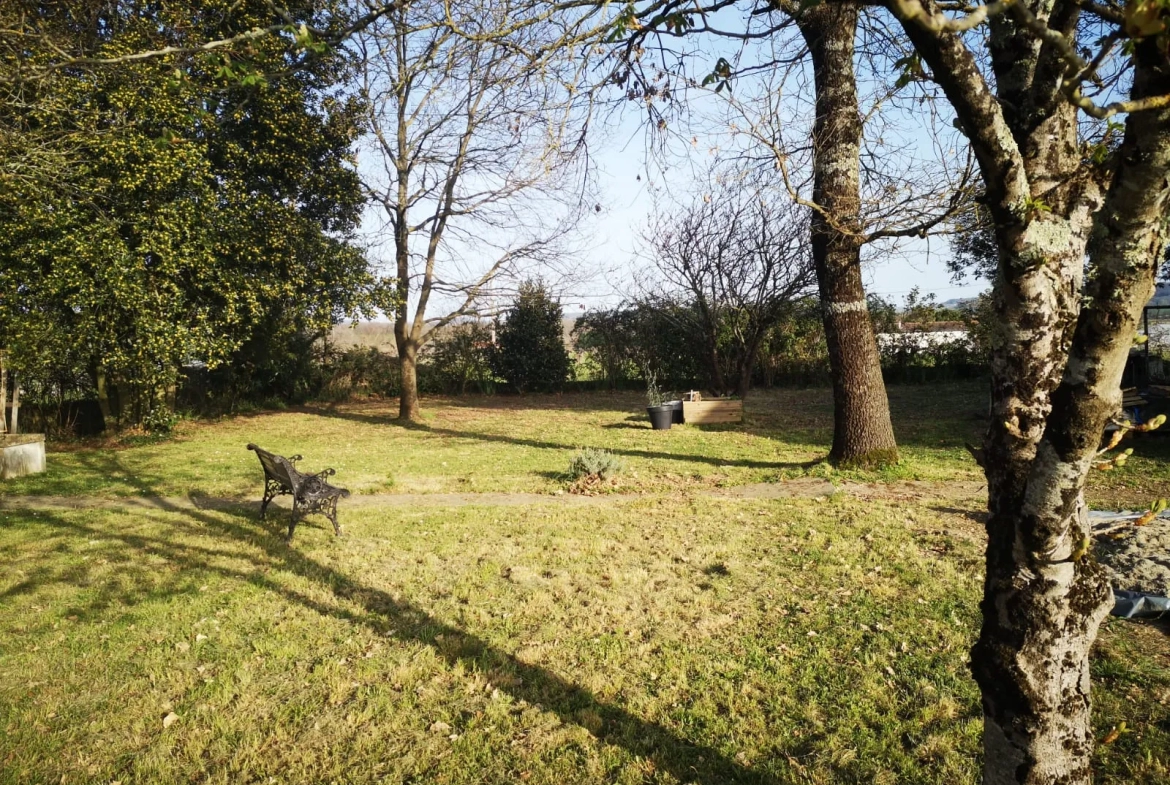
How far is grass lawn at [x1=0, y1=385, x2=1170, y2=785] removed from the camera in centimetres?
287

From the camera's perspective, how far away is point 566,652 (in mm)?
3785

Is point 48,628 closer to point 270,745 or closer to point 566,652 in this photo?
point 270,745

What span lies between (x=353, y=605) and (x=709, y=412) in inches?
390

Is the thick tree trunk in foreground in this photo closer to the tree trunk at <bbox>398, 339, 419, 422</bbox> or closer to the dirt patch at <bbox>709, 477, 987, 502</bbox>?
the dirt patch at <bbox>709, 477, 987, 502</bbox>

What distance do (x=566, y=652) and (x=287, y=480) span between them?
11.9 ft

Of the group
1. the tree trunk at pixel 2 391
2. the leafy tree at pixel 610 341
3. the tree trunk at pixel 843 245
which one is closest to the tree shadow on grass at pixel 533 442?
the tree trunk at pixel 843 245

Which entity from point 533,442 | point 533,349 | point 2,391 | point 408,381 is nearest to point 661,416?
point 533,442

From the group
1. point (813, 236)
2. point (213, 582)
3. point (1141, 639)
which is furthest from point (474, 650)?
point (813, 236)

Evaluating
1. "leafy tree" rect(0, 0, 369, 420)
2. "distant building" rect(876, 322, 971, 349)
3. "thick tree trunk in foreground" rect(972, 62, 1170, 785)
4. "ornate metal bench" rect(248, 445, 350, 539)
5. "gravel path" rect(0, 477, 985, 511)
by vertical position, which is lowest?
"gravel path" rect(0, 477, 985, 511)

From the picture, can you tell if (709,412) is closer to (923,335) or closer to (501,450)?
(501,450)

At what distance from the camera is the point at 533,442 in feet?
39.1

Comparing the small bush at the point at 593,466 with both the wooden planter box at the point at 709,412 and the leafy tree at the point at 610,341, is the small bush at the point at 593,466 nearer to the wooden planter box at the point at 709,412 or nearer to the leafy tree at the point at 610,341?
the wooden planter box at the point at 709,412

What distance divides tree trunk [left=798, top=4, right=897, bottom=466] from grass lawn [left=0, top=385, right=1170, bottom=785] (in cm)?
73

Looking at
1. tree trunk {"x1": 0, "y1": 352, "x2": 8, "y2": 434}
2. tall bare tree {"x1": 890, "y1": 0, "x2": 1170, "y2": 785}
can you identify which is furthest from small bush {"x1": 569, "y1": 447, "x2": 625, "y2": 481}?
tree trunk {"x1": 0, "y1": 352, "x2": 8, "y2": 434}
